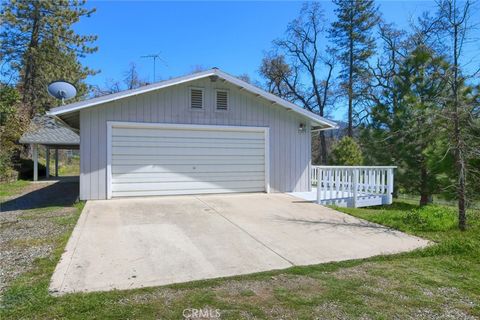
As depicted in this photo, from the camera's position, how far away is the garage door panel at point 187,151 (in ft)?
27.9

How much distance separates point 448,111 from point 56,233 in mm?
6785

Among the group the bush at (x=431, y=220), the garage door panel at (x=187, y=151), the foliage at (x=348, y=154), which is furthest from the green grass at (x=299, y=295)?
the foliage at (x=348, y=154)

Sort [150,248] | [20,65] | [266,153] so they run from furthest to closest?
[20,65] → [266,153] → [150,248]

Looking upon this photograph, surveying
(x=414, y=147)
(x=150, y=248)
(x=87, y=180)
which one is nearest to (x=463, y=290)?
(x=150, y=248)

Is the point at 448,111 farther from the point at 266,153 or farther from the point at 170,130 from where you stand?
the point at 170,130

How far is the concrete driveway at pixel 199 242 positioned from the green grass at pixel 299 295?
24 centimetres

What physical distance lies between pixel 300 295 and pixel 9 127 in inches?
736

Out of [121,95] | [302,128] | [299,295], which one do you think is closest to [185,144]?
[121,95]

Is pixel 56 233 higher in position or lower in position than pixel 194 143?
lower

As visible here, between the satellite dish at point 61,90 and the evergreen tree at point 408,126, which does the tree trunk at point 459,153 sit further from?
the satellite dish at point 61,90

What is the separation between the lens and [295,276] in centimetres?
367

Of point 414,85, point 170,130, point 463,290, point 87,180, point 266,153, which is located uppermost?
point 414,85

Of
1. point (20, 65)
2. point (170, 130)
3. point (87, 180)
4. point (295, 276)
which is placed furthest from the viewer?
point (20, 65)

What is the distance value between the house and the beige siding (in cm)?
2
